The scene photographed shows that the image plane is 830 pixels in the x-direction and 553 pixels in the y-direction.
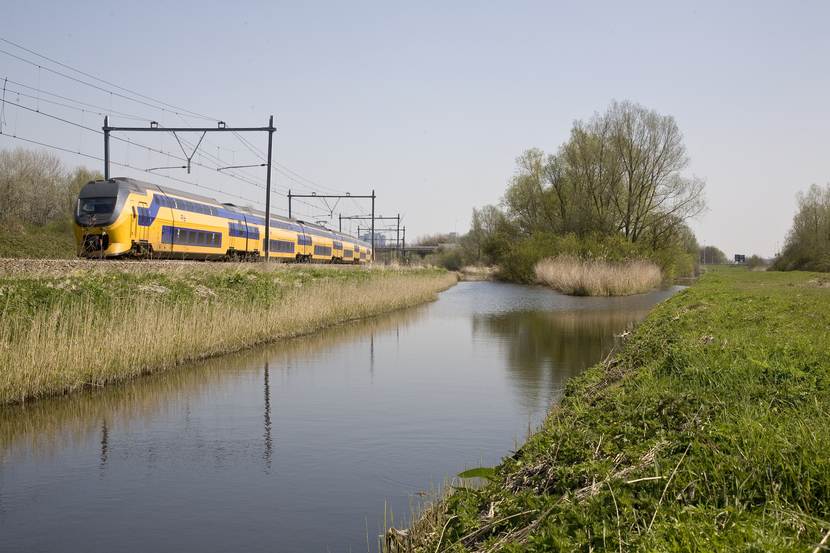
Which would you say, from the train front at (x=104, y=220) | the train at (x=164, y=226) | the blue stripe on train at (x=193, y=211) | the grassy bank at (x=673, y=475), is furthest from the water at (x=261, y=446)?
the blue stripe on train at (x=193, y=211)

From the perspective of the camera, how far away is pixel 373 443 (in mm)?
9375

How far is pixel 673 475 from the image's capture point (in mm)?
4695

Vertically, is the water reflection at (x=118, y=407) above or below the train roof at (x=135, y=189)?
below

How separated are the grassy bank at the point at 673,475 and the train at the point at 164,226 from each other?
753 inches

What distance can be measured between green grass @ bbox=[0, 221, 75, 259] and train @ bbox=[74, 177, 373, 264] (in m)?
9.25

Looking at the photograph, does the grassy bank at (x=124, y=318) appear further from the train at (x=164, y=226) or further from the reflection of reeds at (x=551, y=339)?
the reflection of reeds at (x=551, y=339)

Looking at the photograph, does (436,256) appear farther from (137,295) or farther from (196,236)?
(137,295)

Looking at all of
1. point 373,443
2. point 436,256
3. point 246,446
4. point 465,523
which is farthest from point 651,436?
point 436,256

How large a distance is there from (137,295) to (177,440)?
5122mm

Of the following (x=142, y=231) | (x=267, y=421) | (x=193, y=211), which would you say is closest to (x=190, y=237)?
(x=193, y=211)

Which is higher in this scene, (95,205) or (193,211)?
(193,211)

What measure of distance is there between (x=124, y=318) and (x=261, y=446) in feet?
15.8

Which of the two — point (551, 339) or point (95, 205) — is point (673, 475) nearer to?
point (551, 339)

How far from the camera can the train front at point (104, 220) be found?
906 inches
